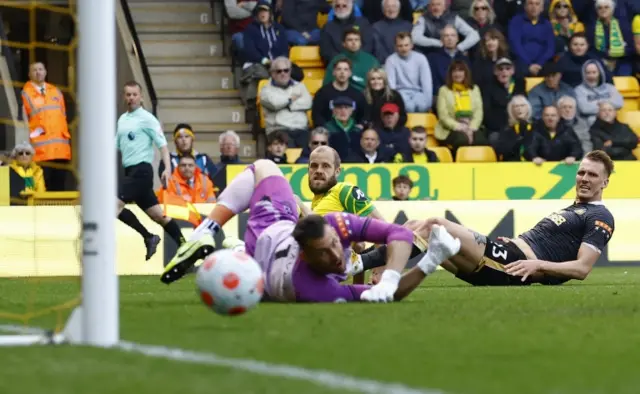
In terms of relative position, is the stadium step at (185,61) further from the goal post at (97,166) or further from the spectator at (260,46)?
the goal post at (97,166)

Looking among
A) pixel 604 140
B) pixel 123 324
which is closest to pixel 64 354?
pixel 123 324

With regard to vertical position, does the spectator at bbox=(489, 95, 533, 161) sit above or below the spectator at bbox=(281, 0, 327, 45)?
below

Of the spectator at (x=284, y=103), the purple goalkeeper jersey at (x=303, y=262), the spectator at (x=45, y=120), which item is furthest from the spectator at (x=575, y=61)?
the purple goalkeeper jersey at (x=303, y=262)

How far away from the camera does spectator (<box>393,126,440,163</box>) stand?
658 inches

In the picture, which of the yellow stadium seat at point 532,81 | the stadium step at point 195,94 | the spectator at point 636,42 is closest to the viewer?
the yellow stadium seat at point 532,81

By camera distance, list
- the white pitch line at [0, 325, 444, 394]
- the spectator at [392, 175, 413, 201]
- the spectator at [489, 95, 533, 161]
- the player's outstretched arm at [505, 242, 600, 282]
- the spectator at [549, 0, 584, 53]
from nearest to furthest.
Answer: the white pitch line at [0, 325, 444, 394] < the player's outstretched arm at [505, 242, 600, 282] < the spectator at [392, 175, 413, 201] < the spectator at [489, 95, 533, 161] < the spectator at [549, 0, 584, 53]

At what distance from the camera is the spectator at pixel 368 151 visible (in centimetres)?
1636

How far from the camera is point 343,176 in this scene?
52.2ft

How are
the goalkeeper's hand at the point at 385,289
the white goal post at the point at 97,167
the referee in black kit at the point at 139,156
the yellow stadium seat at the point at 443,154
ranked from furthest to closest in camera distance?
the yellow stadium seat at the point at 443,154
the referee in black kit at the point at 139,156
the goalkeeper's hand at the point at 385,289
the white goal post at the point at 97,167

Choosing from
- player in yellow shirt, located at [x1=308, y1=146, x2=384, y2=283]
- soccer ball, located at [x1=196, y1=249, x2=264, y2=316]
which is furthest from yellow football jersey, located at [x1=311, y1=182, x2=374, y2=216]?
soccer ball, located at [x1=196, y1=249, x2=264, y2=316]

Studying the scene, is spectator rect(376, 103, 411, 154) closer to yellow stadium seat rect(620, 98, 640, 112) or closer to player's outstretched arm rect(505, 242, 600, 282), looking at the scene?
yellow stadium seat rect(620, 98, 640, 112)

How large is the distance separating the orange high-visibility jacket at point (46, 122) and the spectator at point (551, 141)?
5.62 meters

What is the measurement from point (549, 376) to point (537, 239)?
606 cm

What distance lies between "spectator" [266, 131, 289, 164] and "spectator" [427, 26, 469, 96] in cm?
276
